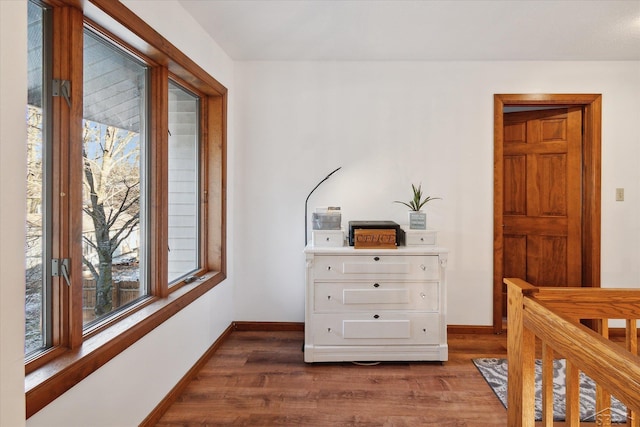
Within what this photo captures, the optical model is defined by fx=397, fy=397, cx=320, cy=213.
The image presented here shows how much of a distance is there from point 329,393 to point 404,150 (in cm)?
204

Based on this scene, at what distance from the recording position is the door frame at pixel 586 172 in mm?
3359

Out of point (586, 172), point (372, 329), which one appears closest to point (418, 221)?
point (372, 329)

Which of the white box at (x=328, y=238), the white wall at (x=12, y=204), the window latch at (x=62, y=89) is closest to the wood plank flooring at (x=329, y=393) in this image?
the white box at (x=328, y=238)

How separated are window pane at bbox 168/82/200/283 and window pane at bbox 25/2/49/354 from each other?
110 centimetres

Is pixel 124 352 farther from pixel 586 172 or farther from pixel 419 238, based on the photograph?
pixel 586 172

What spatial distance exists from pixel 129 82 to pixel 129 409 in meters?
1.63

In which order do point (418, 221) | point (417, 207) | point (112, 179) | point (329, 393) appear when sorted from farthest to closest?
point (417, 207)
point (418, 221)
point (329, 393)
point (112, 179)

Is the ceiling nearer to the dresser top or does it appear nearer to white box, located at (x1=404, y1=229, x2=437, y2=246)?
white box, located at (x1=404, y1=229, x2=437, y2=246)

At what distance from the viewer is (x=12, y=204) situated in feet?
2.59

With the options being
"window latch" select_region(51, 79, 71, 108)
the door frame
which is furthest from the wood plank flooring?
"window latch" select_region(51, 79, 71, 108)

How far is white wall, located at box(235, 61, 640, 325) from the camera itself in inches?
133

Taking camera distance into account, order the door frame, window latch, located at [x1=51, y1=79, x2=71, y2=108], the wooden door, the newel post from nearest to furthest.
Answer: the newel post → window latch, located at [x1=51, y1=79, x2=71, y2=108] → the door frame → the wooden door

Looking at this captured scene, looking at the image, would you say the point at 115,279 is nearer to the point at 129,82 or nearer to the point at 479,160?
the point at 129,82

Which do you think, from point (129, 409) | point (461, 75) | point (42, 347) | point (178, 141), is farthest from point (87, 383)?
point (461, 75)
